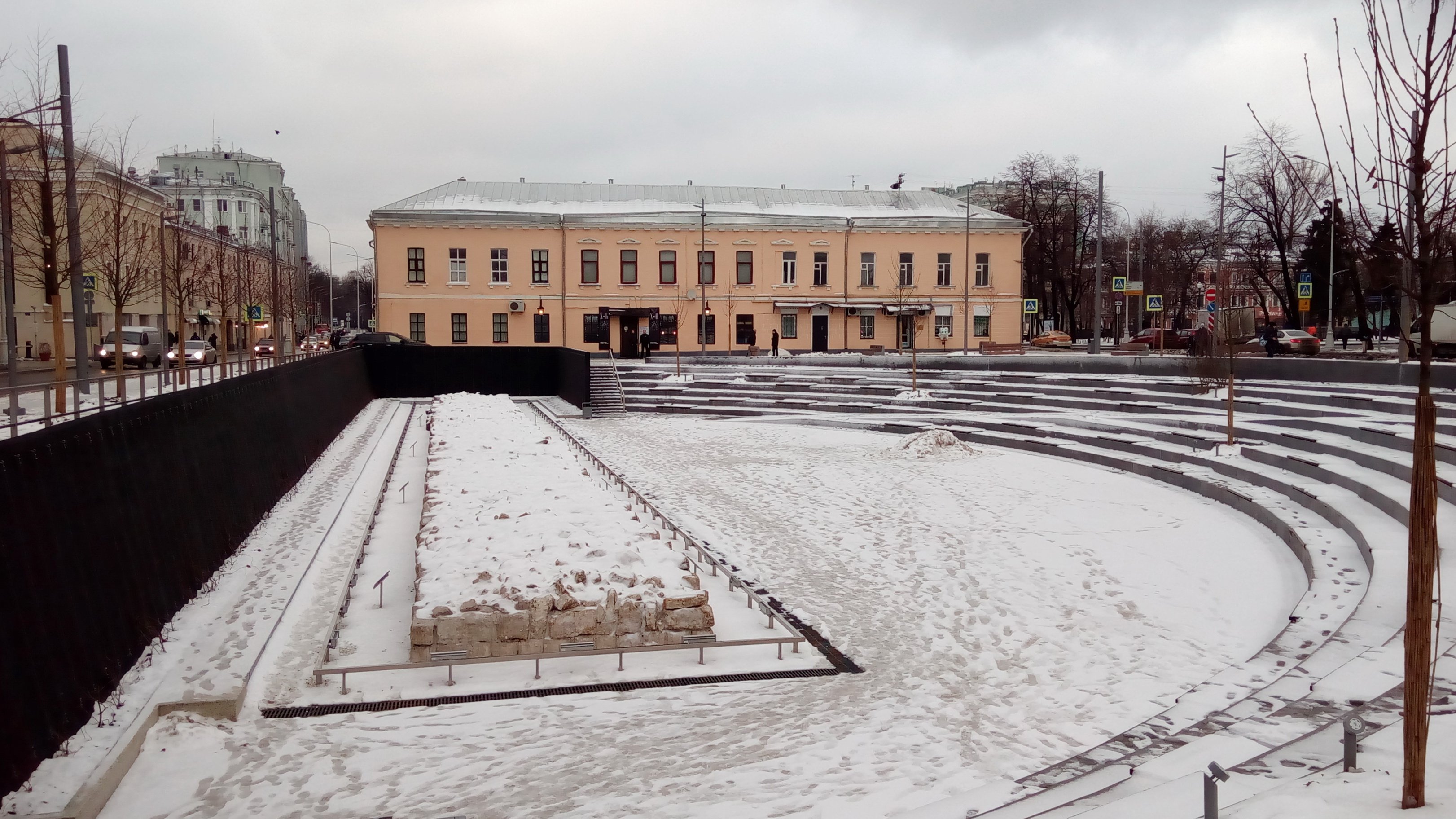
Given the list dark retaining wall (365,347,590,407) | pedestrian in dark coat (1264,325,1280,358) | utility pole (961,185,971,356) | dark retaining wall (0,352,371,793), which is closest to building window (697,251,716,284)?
utility pole (961,185,971,356)

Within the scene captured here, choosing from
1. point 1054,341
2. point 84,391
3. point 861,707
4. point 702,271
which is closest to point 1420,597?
point 861,707

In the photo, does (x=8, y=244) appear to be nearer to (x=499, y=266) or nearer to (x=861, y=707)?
(x=861, y=707)

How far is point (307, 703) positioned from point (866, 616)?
4963 mm

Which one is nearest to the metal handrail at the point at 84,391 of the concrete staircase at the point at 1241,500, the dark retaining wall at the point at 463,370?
the concrete staircase at the point at 1241,500

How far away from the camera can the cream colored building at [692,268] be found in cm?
4862

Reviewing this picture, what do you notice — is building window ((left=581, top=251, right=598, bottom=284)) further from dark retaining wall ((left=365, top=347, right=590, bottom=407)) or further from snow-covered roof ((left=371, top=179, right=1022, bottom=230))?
dark retaining wall ((left=365, top=347, right=590, bottom=407))

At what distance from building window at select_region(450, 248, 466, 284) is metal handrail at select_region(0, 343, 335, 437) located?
116 feet

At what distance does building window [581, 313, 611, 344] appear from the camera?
5003 cm

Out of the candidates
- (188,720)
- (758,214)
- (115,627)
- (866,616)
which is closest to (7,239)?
(115,627)

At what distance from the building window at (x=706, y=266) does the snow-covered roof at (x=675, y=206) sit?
5.42 ft

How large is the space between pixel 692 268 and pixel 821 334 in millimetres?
7482

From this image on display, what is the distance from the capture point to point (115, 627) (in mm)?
7766

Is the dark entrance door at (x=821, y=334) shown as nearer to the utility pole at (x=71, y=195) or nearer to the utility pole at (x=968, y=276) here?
the utility pole at (x=968, y=276)

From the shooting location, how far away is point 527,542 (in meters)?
10.2
